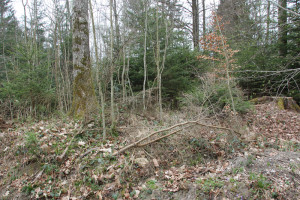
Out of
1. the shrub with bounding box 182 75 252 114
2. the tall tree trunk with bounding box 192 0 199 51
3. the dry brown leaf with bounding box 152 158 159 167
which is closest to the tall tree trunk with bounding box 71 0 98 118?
the dry brown leaf with bounding box 152 158 159 167

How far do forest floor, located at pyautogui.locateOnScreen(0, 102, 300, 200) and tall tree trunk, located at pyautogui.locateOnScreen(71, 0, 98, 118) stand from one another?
3.17ft

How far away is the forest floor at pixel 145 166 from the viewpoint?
2975 millimetres

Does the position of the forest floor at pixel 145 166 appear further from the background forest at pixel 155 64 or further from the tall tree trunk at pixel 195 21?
the tall tree trunk at pixel 195 21

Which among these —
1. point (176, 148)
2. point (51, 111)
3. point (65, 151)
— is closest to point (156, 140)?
point (176, 148)

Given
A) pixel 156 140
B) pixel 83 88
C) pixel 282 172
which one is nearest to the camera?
pixel 282 172

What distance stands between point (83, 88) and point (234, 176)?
186 inches

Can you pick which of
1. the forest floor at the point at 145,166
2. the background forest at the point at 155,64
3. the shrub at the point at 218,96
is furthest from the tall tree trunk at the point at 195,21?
the forest floor at the point at 145,166

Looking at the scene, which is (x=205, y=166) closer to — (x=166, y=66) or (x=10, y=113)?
(x=166, y=66)

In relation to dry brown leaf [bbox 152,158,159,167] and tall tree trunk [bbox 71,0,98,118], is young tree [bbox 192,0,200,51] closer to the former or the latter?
tall tree trunk [bbox 71,0,98,118]

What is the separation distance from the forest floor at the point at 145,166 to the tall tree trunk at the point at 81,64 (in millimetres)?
966

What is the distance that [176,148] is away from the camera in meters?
4.07

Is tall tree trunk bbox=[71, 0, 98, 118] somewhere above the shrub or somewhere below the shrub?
above

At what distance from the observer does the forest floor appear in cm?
297

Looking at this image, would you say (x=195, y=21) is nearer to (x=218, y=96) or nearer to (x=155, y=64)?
(x=155, y=64)
